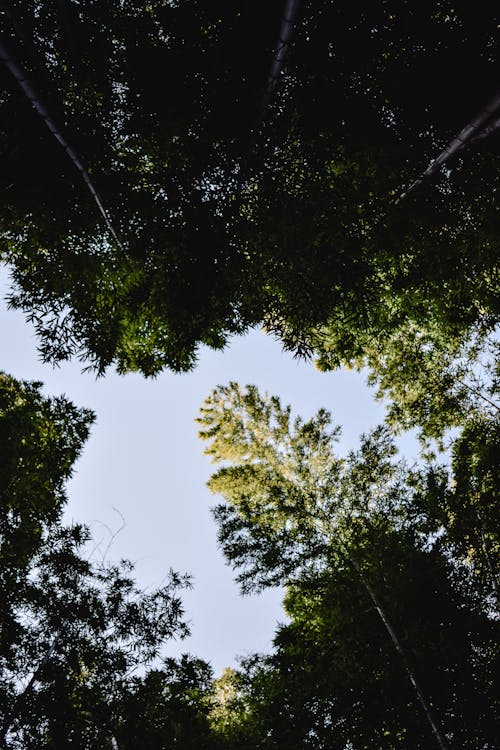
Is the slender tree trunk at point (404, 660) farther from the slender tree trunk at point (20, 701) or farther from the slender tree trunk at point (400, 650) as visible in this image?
the slender tree trunk at point (20, 701)

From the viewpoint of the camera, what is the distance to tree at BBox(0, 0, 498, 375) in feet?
9.78

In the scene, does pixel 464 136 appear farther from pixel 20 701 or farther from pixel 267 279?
pixel 20 701

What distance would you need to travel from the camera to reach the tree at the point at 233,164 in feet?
9.78

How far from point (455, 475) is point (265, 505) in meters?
3.57

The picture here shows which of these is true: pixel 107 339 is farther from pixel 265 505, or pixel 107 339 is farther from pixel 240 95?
pixel 265 505

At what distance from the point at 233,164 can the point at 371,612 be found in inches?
262

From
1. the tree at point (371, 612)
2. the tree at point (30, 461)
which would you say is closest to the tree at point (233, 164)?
the tree at point (30, 461)

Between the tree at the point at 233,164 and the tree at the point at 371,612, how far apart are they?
383 centimetres

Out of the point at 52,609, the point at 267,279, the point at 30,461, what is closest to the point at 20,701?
the point at 52,609

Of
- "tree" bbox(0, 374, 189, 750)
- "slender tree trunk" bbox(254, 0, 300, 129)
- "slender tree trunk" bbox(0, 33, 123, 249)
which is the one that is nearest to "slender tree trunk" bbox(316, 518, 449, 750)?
"tree" bbox(0, 374, 189, 750)

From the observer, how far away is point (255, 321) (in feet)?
14.6

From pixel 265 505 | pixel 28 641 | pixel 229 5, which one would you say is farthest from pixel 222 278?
pixel 28 641

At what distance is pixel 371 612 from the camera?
5395 mm

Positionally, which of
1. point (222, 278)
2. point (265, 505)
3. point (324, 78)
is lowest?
point (265, 505)
